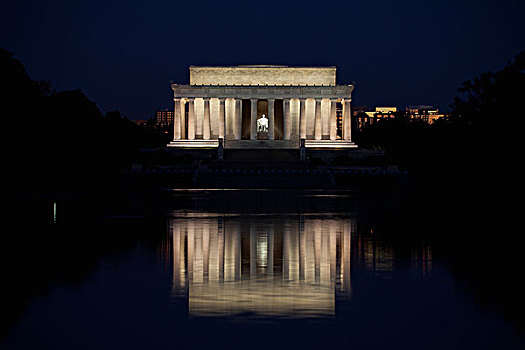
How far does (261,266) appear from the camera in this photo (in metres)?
17.8

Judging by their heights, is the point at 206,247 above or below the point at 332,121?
below

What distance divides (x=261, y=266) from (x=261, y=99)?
270 ft

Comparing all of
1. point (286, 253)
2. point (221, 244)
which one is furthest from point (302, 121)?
point (286, 253)

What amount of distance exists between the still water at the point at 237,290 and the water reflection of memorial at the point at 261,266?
37 mm

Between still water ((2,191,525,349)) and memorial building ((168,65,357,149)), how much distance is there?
68.5 metres

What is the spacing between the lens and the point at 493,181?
51.9 metres

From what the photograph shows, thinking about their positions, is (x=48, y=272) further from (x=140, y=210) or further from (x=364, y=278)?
(x=140, y=210)

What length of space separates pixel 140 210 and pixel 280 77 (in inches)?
2480

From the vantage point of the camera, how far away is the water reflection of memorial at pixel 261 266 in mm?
13250

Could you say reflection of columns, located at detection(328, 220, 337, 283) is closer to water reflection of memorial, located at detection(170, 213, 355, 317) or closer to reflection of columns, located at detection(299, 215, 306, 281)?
water reflection of memorial, located at detection(170, 213, 355, 317)

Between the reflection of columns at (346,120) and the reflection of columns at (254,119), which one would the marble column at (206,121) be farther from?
the reflection of columns at (346,120)

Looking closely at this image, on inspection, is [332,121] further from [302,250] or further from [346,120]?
[302,250]

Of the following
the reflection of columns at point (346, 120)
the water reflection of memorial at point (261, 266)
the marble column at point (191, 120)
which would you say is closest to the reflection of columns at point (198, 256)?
the water reflection of memorial at point (261, 266)

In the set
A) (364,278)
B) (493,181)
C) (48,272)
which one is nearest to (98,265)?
(48,272)
